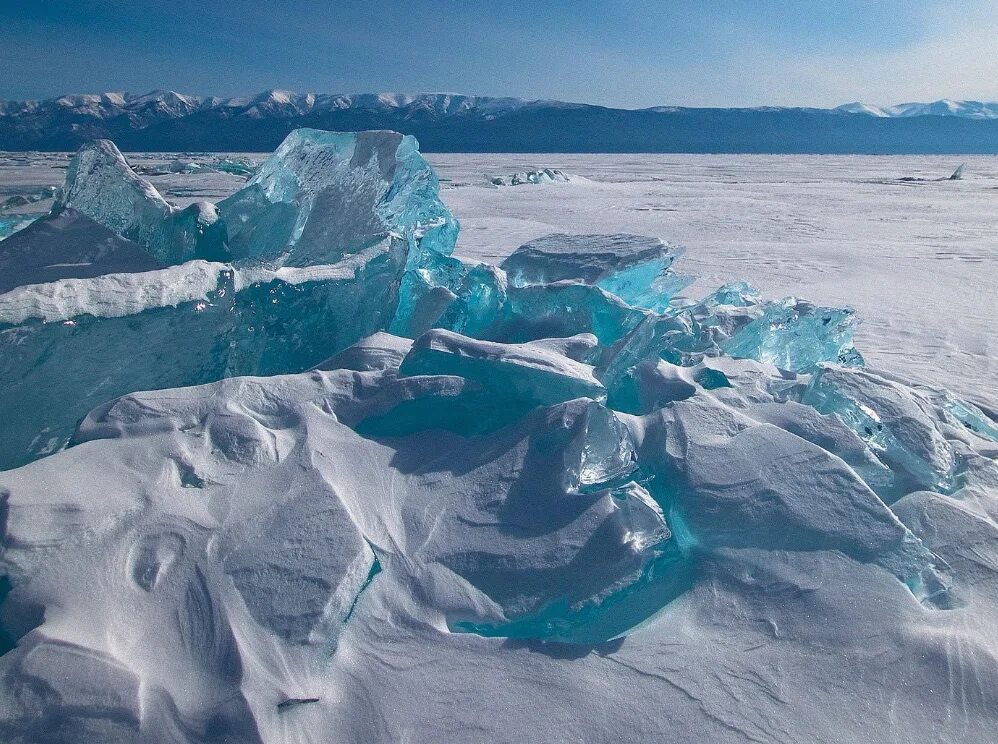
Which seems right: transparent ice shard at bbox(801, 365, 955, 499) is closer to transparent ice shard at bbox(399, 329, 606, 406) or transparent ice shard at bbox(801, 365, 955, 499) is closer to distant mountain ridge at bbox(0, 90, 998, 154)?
transparent ice shard at bbox(399, 329, 606, 406)

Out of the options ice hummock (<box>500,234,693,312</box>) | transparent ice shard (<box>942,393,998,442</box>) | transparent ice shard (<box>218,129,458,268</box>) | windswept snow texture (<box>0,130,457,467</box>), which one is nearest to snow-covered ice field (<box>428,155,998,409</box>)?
transparent ice shard (<box>942,393,998,442</box>)

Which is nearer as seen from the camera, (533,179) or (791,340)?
(791,340)

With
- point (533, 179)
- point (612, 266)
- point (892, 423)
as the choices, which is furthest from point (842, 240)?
point (533, 179)

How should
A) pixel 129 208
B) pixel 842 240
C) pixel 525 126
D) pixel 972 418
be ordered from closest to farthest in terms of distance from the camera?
pixel 972 418, pixel 129 208, pixel 842 240, pixel 525 126

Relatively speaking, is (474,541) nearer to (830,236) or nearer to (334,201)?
(334,201)

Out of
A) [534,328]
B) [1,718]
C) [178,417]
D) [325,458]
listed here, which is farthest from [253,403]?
[534,328]
